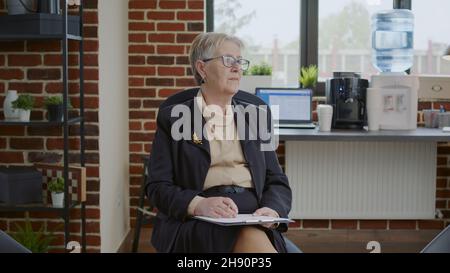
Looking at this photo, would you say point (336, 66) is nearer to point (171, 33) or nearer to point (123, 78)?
point (171, 33)

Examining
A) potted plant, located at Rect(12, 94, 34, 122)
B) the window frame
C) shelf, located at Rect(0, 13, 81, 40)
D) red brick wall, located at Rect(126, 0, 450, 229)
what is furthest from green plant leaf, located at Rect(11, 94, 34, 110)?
the window frame

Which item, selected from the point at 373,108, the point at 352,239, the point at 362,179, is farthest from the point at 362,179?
the point at 373,108

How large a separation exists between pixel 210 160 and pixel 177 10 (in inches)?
90.5

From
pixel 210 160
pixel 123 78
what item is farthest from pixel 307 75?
pixel 210 160

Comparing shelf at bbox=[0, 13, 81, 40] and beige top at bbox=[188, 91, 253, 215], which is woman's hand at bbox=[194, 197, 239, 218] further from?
shelf at bbox=[0, 13, 81, 40]

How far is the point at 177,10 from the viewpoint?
4219mm

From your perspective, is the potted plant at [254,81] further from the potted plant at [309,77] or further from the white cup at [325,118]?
the white cup at [325,118]

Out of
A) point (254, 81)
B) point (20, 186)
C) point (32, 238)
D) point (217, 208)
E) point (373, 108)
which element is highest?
point (254, 81)

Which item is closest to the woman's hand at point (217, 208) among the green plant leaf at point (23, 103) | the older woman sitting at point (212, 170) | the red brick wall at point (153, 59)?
the older woman sitting at point (212, 170)

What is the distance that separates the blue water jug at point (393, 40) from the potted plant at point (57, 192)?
91.1 inches

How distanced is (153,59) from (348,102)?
1271 millimetres

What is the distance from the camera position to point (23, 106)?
312 cm

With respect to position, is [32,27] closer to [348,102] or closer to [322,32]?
[348,102]

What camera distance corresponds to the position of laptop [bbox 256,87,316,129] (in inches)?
156
